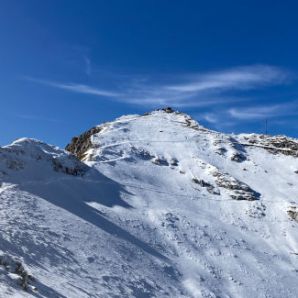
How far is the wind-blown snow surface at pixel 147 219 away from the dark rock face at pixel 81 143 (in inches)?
57.6

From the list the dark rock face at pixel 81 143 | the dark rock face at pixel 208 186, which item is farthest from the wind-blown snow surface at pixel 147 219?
the dark rock face at pixel 81 143

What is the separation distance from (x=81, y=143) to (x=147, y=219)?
82.4 feet

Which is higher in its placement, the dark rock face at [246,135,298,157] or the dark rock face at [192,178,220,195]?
the dark rock face at [246,135,298,157]

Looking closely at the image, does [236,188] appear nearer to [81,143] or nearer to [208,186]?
[208,186]

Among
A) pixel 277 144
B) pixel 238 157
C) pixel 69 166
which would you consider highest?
pixel 277 144

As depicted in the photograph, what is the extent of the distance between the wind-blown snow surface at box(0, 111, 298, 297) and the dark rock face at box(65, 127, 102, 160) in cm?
146

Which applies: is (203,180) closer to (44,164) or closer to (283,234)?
(283,234)

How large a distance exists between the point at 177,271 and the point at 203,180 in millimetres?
21147

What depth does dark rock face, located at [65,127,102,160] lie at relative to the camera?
6216 centimetres

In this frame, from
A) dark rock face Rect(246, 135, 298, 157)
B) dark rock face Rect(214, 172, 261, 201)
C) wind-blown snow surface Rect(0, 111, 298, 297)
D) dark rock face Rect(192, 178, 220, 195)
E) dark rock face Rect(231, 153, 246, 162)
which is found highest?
dark rock face Rect(246, 135, 298, 157)

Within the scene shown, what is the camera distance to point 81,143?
66.0 meters

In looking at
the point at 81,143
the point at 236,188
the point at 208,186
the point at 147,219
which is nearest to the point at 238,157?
the point at 236,188

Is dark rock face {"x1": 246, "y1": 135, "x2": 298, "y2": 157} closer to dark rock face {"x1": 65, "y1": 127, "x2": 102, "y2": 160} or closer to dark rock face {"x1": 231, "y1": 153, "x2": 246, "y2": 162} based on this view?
dark rock face {"x1": 231, "y1": 153, "x2": 246, "y2": 162}

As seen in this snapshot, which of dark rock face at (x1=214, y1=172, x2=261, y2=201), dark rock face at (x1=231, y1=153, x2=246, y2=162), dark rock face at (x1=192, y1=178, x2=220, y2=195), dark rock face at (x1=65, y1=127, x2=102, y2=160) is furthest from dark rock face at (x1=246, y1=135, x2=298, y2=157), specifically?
dark rock face at (x1=65, y1=127, x2=102, y2=160)
